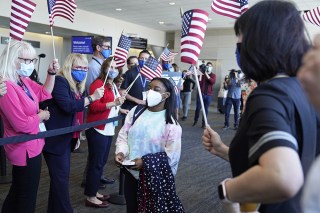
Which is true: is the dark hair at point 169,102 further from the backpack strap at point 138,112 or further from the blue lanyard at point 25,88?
the blue lanyard at point 25,88

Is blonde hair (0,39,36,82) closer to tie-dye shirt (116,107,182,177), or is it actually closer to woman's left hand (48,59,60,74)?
woman's left hand (48,59,60,74)

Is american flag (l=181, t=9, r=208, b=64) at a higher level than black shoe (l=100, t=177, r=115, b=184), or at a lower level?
higher

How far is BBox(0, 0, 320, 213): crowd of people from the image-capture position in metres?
0.88

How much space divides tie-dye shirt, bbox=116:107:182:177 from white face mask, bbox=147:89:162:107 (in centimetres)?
10

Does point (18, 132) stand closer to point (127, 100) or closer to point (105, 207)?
point (105, 207)

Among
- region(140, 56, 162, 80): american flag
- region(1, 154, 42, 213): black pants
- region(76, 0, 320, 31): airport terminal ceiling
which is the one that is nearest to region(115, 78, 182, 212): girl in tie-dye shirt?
region(1, 154, 42, 213): black pants

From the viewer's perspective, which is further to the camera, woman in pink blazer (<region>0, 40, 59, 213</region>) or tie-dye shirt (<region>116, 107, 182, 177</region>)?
tie-dye shirt (<region>116, 107, 182, 177</region>)

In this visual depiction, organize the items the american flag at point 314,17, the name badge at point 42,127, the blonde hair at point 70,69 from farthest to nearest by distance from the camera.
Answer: the american flag at point 314,17 < the blonde hair at point 70,69 < the name badge at point 42,127

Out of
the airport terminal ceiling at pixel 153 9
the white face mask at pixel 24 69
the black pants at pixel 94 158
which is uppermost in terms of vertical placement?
the airport terminal ceiling at pixel 153 9

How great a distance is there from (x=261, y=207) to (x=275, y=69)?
0.46 meters

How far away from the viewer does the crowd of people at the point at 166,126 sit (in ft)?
2.87

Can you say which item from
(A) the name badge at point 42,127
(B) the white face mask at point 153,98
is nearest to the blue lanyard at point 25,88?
(A) the name badge at point 42,127

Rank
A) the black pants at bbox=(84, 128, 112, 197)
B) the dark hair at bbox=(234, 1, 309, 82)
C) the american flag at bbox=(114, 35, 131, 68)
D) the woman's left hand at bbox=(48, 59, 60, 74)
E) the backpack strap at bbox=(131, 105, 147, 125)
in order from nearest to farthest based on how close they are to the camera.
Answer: the dark hair at bbox=(234, 1, 309, 82) → the backpack strap at bbox=(131, 105, 147, 125) → the woman's left hand at bbox=(48, 59, 60, 74) → the black pants at bbox=(84, 128, 112, 197) → the american flag at bbox=(114, 35, 131, 68)

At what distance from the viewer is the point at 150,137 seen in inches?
95.0
